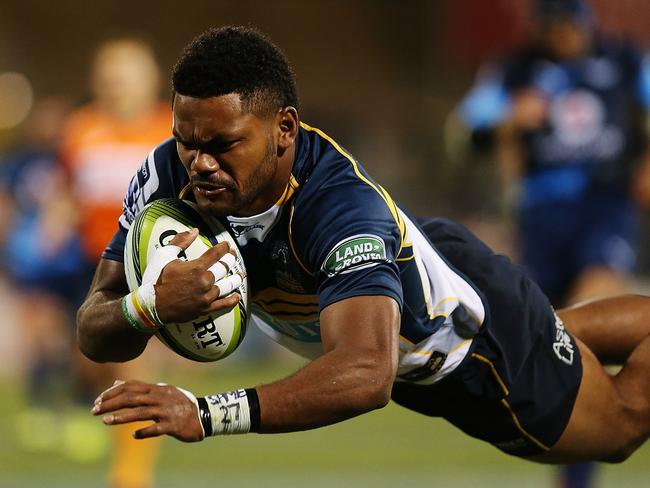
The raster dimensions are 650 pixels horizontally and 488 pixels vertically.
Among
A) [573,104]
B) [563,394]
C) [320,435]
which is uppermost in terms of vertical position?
[573,104]

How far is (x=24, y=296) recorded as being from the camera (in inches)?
437

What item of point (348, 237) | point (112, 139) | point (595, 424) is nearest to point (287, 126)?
point (348, 237)

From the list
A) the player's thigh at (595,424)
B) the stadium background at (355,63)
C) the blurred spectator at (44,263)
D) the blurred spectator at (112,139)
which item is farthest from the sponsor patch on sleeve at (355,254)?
the stadium background at (355,63)

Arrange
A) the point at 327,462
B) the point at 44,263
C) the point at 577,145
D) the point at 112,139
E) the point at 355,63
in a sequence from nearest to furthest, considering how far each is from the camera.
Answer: the point at 577,145 < the point at 112,139 < the point at 327,462 < the point at 44,263 < the point at 355,63

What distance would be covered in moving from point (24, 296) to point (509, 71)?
5.37 m

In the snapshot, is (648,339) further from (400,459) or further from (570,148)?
(400,459)

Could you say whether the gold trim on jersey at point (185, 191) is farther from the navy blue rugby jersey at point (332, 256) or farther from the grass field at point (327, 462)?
the grass field at point (327, 462)

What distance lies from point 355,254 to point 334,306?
6.4 inches

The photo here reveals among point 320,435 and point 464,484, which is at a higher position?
point 464,484

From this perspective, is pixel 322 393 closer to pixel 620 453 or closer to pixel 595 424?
pixel 595 424

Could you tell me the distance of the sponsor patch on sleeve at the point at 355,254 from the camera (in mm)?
3521

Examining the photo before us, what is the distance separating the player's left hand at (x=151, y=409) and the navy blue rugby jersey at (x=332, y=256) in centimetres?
55

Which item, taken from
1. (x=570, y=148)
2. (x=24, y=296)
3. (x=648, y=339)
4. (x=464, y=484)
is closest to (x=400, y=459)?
(x=464, y=484)

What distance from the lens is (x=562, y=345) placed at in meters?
4.66
